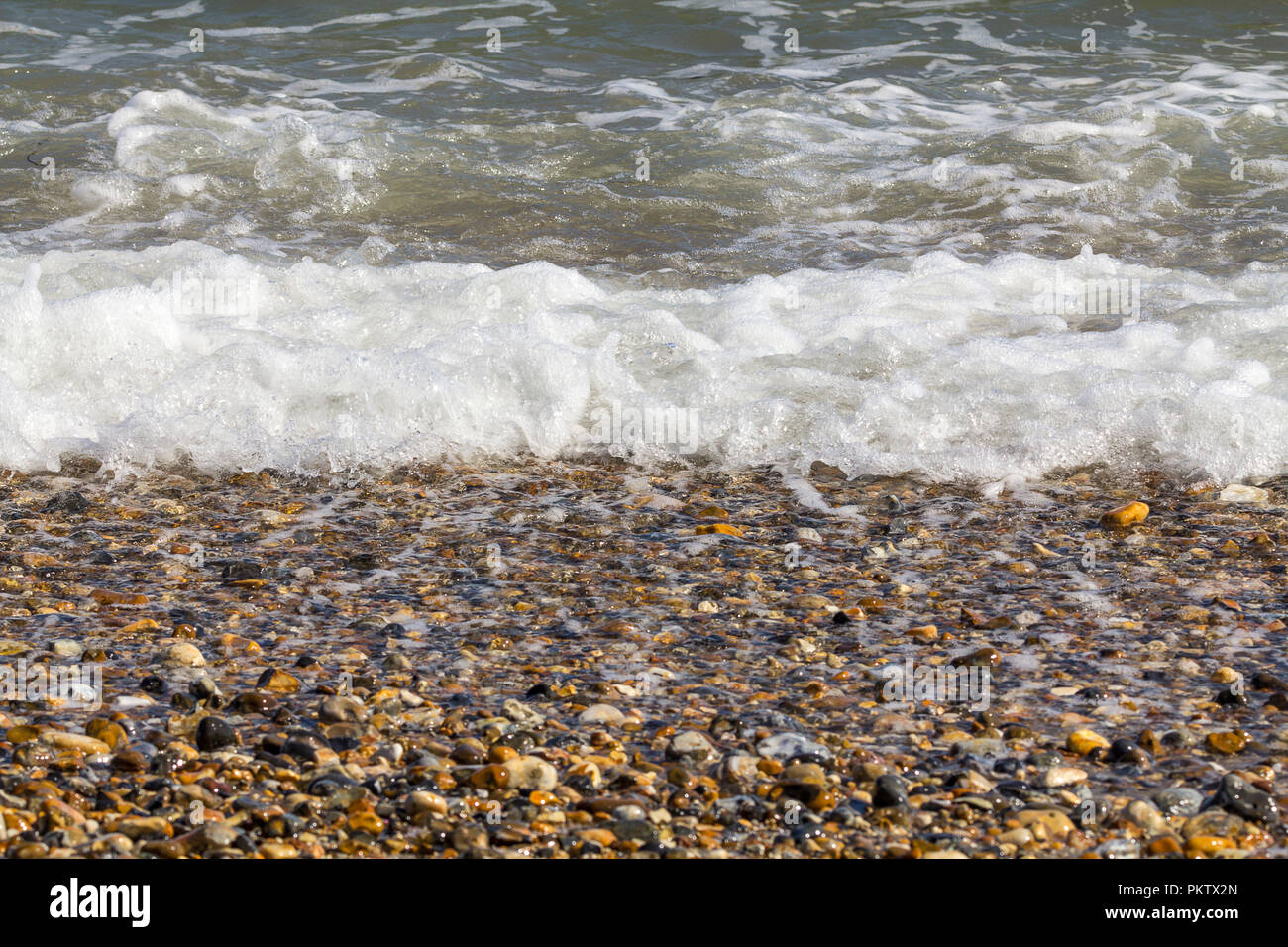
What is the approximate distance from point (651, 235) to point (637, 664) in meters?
5.21

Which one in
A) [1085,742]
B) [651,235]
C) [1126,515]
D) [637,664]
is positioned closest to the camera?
[1085,742]

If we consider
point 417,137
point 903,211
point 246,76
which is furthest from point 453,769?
point 246,76

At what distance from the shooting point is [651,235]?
8125 mm

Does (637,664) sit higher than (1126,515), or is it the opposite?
(1126,515)

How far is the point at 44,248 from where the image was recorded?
763 cm

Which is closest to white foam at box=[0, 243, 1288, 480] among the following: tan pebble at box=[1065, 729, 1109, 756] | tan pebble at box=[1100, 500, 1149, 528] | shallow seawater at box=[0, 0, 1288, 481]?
shallow seawater at box=[0, 0, 1288, 481]

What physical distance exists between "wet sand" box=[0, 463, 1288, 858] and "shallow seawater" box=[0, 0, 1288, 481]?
434 millimetres

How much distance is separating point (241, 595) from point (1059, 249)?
596cm

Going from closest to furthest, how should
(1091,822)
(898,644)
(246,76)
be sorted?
1. (1091,822)
2. (898,644)
3. (246,76)

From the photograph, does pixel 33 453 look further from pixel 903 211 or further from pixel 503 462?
pixel 903 211

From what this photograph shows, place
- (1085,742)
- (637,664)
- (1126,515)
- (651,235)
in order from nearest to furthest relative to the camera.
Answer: (1085,742) → (637,664) → (1126,515) → (651,235)

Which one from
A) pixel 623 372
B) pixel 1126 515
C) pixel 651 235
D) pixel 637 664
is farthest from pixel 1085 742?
pixel 651 235

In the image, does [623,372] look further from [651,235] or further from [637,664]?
[651,235]

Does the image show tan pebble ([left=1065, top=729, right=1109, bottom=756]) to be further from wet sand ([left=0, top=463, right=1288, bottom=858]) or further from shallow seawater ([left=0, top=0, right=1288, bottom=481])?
shallow seawater ([left=0, top=0, right=1288, bottom=481])
